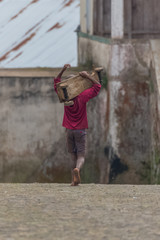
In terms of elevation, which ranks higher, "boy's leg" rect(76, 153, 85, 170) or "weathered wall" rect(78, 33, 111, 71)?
"weathered wall" rect(78, 33, 111, 71)

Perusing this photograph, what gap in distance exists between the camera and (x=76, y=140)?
7.61 m

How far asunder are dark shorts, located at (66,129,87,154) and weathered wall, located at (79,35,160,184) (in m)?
3.53

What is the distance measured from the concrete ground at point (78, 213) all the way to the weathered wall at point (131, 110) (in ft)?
12.9

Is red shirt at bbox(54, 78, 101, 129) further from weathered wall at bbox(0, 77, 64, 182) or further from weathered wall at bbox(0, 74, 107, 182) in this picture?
weathered wall at bbox(0, 77, 64, 182)

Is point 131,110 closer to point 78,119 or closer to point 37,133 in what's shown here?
point 37,133

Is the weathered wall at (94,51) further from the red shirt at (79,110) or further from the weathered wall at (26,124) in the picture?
the red shirt at (79,110)

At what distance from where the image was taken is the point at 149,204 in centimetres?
611

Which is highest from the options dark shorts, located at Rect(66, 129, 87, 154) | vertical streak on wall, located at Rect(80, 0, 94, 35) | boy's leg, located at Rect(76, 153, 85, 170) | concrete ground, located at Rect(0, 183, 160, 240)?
vertical streak on wall, located at Rect(80, 0, 94, 35)

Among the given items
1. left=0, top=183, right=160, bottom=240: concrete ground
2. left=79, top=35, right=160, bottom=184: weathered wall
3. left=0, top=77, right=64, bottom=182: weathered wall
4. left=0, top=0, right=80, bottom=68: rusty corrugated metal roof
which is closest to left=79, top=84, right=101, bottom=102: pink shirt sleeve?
left=0, top=183, right=160, bottom=240: concrete ground

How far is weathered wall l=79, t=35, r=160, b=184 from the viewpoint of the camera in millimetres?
11125

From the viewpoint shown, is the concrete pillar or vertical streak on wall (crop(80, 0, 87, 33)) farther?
vertical streak on wall (crop(80, 0, 87, 33))

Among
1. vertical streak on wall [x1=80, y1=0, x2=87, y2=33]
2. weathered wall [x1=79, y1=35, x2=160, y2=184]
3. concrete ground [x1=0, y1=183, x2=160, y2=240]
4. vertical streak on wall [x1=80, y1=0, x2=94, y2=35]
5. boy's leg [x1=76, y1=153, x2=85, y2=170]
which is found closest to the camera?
concrete ground [x1=0, y1=183, x2=160, y2=240]

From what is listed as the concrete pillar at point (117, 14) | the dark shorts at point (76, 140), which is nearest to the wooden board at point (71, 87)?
the dark shorts at point (76, 140)

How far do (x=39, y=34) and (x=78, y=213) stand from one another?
12.9 meters
